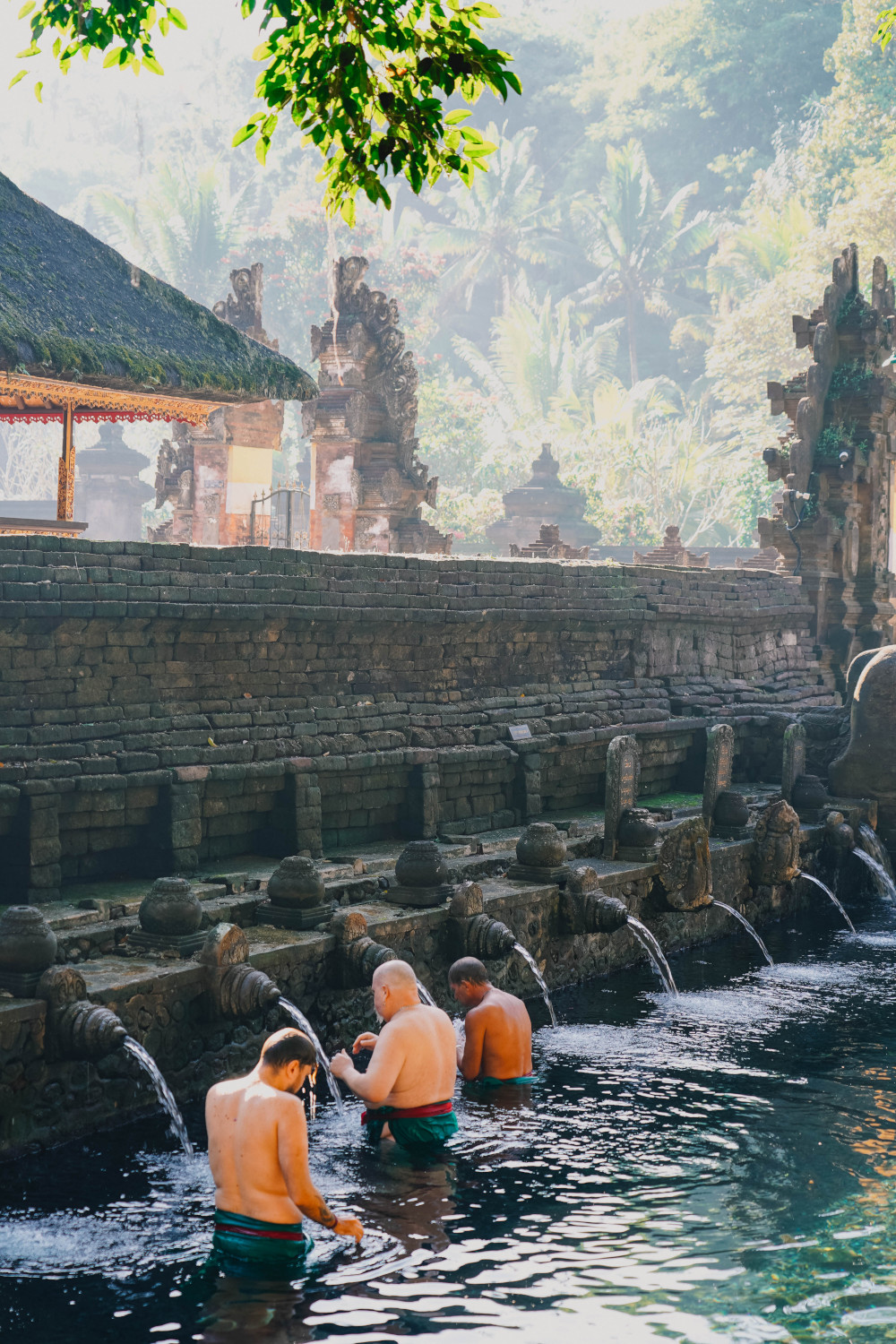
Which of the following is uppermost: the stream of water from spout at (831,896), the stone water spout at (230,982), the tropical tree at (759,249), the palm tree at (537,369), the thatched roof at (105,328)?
the tropical tree at (759,249)

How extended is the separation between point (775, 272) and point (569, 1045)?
110 ft

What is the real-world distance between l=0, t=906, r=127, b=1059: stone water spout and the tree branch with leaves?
11.4ft

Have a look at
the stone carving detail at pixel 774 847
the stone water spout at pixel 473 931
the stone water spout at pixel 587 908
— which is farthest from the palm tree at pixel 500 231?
the stone water spout at pixel 473 931

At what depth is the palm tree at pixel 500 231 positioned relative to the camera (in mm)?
46688

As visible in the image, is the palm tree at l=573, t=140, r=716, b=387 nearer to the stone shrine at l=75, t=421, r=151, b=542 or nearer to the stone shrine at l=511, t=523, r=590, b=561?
the stone shrine at l=75, t=421, r=151, b=542

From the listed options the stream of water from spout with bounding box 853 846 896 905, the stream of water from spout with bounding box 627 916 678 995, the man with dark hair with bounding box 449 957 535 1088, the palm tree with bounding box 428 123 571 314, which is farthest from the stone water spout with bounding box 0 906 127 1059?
the palm tree with bounding box 428 123 571 314

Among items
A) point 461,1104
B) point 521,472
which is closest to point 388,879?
point 461,1104

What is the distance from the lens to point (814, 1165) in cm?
667

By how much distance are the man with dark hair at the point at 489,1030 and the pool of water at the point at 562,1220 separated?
0.15m

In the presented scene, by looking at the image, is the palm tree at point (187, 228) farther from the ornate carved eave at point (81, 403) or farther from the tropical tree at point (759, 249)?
the ornate carved eave at point (81, 403)

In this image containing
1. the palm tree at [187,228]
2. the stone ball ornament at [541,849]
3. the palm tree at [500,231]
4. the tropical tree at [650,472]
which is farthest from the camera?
the palm tree at [500,231]

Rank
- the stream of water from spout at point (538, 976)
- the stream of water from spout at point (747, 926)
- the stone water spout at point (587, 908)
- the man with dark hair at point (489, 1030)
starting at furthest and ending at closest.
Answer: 1. the stream of water from spout at point (747, 926)
2. the stone water spout at point (587, 908)
3. the stream of water from spout at point (538, 976)
4. the man with dark hair at point (489, 1030)

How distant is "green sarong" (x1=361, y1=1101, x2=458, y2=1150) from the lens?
6578 mm

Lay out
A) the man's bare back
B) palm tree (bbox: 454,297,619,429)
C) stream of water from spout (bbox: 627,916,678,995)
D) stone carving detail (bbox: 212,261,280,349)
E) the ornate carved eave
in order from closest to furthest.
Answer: the man's bare back < stream of water from spout (bbox: 627,916,678,995) < the ornate carved eave < stone carving detail (bbox: 212,261,280,349) < palm tree (bbox: 454,297,619,429)
